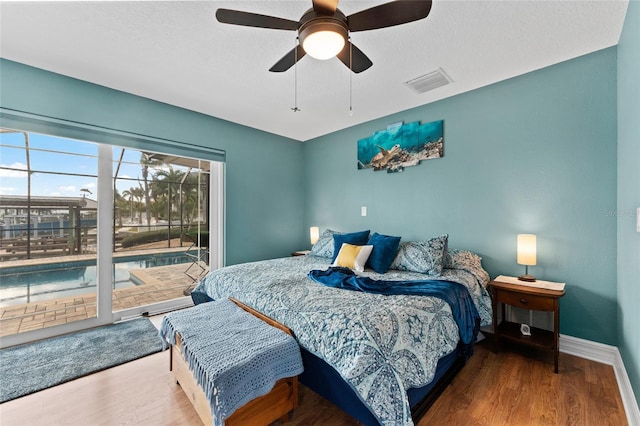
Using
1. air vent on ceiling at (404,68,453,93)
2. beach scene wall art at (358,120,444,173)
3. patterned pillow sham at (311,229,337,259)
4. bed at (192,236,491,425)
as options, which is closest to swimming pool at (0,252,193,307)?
bed at (192,236,491,425)

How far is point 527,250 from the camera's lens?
7.58 feet

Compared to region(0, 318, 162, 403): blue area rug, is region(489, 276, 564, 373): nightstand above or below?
above

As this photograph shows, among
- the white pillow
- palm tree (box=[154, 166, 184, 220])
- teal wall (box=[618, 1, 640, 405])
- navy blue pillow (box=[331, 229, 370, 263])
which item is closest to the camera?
teal wall (box=[618, 1, 640, 405])

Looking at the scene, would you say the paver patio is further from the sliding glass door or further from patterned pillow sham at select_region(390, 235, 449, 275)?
patterned pillow sham at select_region(390, 235, 449, 275)

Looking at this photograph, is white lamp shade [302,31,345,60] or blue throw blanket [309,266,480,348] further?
blue throw blanket [309,266,480,348]

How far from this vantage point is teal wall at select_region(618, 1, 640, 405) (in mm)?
1495

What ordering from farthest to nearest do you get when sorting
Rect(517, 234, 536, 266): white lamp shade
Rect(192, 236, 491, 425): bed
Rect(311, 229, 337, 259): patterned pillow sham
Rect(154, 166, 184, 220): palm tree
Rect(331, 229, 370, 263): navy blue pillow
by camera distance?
Rect(154, 166, 184, 220): palm tree
Rect(311, 229, 337, 259): patterned pillow sham
Rect(331, 229, 370, 263): navy blue pillow
Rect(517, 234, 536, 266): white lamp shade
Rect(192, 236, 491, 425): bed

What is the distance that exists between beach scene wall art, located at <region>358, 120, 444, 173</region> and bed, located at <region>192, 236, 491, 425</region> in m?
1.61

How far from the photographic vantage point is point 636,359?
1496mm

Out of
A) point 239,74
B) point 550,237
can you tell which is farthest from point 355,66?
point 550,237

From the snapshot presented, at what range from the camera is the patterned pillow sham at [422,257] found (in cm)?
241

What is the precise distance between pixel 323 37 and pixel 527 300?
2447 millimetres

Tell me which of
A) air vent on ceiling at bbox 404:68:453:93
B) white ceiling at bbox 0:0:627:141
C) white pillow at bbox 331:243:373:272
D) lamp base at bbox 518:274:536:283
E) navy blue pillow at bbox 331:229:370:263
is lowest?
lamp base at bbox 518:274:536:283

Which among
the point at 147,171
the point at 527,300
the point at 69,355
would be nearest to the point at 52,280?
the point at 69,355
